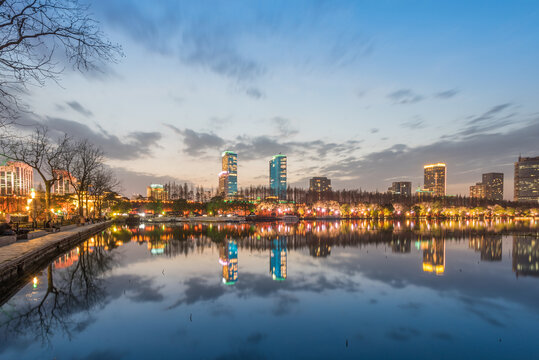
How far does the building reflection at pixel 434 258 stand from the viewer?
62.8 ft

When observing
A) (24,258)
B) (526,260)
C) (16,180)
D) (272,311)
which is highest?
(16,180)

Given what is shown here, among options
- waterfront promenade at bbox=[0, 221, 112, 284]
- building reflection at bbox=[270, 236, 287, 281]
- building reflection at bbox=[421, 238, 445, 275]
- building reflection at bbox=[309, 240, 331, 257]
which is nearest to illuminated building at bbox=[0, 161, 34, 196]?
waterfront promenade at bbox=[0, 221, 112, 284]

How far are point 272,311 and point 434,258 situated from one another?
1826 centimetres

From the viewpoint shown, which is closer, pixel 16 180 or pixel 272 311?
A: pixel 272 311

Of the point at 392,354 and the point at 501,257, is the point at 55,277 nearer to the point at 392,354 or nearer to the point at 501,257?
the point at 392,354

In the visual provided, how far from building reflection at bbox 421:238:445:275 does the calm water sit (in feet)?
0.83

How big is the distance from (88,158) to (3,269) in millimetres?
41778

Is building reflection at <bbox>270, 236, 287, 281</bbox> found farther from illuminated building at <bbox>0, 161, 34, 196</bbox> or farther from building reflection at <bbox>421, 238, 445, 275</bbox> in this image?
illuminated building at <bbox>0, 161, 34, 196</bbox>

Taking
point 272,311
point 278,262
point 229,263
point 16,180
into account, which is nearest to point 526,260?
point 278,262

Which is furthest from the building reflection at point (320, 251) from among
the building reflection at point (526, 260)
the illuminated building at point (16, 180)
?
the illuminated building at point (16, 180)

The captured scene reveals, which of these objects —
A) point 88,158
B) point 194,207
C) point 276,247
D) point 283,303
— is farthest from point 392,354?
point 194,207

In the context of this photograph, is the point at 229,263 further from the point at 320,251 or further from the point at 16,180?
the point at 16,180

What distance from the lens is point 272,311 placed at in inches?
445

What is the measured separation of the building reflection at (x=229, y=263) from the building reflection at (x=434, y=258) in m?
13.0
